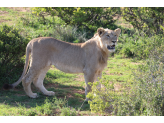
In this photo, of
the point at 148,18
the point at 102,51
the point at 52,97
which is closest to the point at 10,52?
the point at 52,97

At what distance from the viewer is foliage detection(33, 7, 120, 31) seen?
14.2 m

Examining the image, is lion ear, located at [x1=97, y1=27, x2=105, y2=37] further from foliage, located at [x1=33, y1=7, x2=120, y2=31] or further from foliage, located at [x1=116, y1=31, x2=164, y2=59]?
foliage, located at [x1=33, y1=7, x2=120, y2=31]

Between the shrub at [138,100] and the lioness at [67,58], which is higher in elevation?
the lioness at [67,58]

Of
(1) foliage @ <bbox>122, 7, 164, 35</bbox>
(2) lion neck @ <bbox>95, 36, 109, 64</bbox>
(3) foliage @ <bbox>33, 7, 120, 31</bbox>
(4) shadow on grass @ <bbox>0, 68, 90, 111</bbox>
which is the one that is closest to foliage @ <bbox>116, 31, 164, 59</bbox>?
(1) foliage @ <bbox>122, 7, 164, 35</bbox>

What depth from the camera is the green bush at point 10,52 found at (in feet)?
25.2

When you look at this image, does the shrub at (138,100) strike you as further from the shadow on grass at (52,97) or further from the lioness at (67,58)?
the lioness at (67,58)

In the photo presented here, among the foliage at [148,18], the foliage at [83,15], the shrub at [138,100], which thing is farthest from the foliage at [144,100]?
the foliage at [83,15]

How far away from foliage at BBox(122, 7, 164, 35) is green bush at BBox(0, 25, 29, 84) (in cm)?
810

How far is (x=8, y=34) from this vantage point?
25.8 ft

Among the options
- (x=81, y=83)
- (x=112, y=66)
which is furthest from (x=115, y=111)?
(x=112, y=66)

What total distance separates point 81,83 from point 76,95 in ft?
4.34

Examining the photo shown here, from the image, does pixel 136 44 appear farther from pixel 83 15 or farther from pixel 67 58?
pixel 67 58

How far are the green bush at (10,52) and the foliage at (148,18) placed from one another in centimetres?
810

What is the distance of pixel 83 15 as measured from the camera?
14.3 metres
